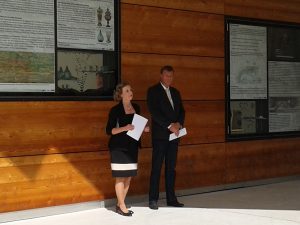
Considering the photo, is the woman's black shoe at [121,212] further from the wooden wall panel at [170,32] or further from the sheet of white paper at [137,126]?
the wooden wall panel at [170,32]

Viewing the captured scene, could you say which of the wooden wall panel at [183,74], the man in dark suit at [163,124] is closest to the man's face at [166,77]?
the man in dark suit at [163,124]

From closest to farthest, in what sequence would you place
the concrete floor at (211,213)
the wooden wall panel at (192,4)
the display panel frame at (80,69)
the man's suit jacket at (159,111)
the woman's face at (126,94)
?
the concrete floor at (211,213), the display panel frame at (80,69), the woman's face at (126,94), the man's suit jacket at (159,111), the wooden wall panel at (192,4)

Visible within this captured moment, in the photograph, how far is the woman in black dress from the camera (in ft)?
23.1

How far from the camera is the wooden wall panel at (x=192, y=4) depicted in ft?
26.9

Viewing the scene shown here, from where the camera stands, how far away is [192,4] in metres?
8.75

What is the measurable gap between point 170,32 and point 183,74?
26.3 inches

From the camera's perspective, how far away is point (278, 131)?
10094 millimetres

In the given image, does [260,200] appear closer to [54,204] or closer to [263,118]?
[263,118]

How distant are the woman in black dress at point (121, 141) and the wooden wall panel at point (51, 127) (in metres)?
0.53

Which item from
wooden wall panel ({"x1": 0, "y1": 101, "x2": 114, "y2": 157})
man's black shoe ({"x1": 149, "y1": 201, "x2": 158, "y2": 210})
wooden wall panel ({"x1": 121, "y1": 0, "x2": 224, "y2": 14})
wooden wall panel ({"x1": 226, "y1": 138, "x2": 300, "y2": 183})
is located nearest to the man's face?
wooden wall panel ({"x1": 0, "y1": 101, "x2": 114, "y2": 157})

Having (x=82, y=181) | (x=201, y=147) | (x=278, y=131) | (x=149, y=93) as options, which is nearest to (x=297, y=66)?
(x=278, y=131)

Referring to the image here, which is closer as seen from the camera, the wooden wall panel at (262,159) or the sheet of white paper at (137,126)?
the sheet of white paper at (137,126)

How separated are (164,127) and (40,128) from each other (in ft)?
5.31

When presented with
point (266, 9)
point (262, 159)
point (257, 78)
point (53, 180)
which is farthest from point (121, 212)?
point (266, 9)
